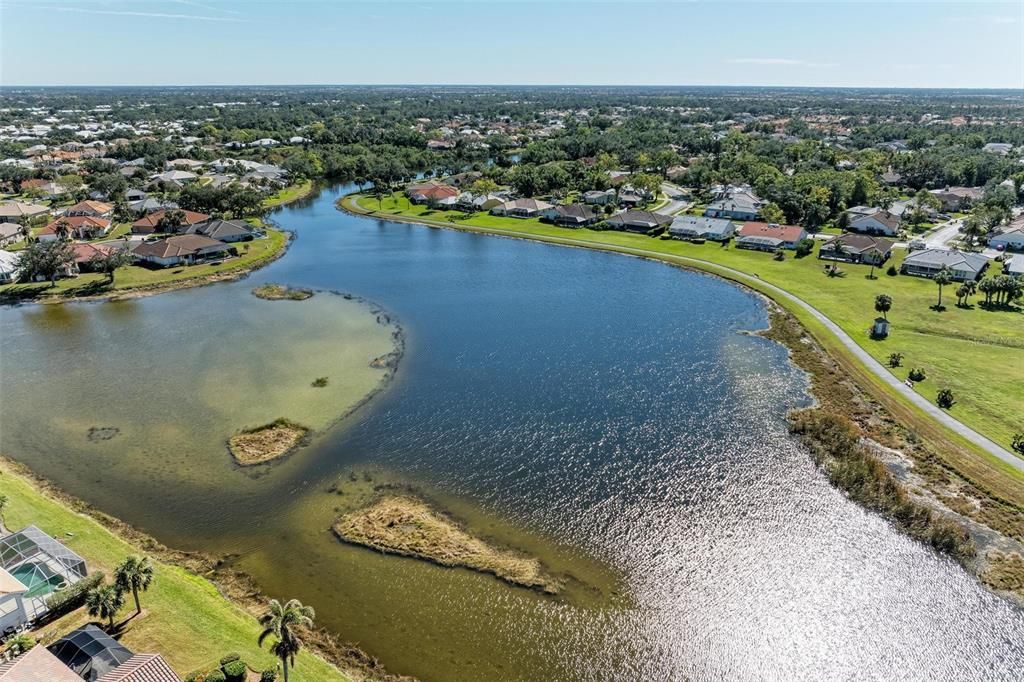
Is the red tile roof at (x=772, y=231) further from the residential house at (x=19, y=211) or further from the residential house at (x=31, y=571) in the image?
the residential house at (x=19, y=211)

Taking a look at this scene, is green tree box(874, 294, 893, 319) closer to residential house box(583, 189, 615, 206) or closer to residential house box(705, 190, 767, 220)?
residential house box(705, 190, 767, 220)

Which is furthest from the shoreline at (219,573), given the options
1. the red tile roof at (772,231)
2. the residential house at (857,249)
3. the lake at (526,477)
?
the red tile roof at (772,231)

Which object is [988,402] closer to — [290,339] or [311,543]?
[311,543]

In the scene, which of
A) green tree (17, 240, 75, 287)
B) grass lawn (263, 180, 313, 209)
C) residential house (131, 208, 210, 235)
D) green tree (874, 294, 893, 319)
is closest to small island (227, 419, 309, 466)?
green tree (17, 240, 75, 287)

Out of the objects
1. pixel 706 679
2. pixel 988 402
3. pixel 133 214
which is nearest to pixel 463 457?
pixel 706 679

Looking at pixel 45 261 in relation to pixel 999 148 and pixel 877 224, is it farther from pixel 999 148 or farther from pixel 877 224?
pixel 999 148

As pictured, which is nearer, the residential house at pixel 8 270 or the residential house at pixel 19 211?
the residential house at pixel 8 270

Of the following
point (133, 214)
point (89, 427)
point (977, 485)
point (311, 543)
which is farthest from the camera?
point (133, 214)
